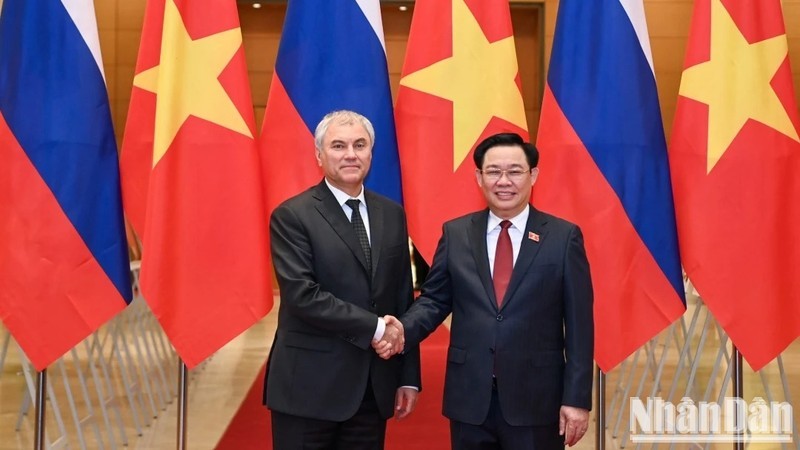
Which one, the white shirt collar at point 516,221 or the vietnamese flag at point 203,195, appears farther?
the vietnamese flag at point 203,195

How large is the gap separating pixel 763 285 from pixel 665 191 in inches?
18.8

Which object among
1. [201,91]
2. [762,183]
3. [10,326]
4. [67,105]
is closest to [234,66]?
[201,91]

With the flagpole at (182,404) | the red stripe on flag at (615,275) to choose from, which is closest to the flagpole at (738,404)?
the red stripe on flag at (615,275)

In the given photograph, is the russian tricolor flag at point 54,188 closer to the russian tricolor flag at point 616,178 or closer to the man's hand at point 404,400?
the man's hand at point 404,400

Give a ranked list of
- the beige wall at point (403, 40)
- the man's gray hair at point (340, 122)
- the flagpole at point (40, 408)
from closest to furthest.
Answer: the man's gray hair at point (340, 122)
the flagpole at point (40, 408)
the beige wall at point (403, 40)

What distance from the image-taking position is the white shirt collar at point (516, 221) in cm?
253

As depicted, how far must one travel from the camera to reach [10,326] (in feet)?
10.4

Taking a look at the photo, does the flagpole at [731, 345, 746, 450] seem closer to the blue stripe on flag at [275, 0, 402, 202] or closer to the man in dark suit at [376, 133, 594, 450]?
the man in dark suit at [376, 133, 594, 450]

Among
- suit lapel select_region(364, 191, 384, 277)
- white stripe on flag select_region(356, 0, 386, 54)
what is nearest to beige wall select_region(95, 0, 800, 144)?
white stripe on flag select_region(356, 0, 386, 54)

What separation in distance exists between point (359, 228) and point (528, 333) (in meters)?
0.58

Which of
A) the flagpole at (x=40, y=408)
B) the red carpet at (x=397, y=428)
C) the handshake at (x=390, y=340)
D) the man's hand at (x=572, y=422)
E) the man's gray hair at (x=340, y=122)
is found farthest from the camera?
the red carpet at (x=397, y=428)

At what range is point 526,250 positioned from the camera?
2467 millimetres

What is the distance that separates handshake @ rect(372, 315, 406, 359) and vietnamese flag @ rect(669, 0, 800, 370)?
4.23 feet
